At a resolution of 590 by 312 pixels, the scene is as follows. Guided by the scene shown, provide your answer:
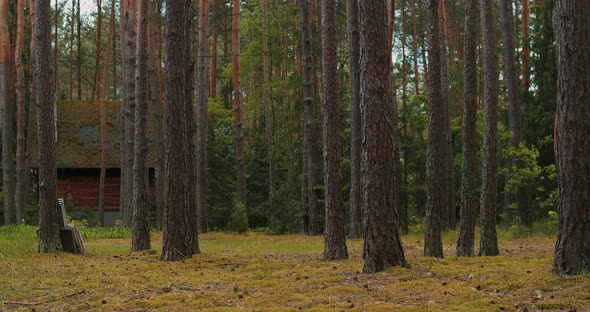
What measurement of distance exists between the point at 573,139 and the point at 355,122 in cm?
1434

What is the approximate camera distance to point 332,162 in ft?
43.5

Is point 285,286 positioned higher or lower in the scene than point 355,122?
lower

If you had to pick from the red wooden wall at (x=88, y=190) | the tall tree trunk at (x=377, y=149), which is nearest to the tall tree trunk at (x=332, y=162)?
the tall tree trunk at (x=377, y=149)

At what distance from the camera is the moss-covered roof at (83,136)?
37.5 metres

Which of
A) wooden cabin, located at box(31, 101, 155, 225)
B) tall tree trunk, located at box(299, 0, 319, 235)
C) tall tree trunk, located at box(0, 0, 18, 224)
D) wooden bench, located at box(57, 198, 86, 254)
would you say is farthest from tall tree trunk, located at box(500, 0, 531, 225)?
wooden cabin, located at box(31, 101, 155, 225)

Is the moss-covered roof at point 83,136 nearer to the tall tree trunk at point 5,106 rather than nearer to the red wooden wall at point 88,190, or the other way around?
the red wooden wall at point 88,190

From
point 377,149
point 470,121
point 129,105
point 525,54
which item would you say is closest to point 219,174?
point 129,105

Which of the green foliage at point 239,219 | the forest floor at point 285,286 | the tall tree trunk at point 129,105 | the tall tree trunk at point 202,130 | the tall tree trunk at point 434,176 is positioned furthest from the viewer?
the green foliage at point 239,219

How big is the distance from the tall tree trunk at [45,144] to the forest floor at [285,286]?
4.71ft

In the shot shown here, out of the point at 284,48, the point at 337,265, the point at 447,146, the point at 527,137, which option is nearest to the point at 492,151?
the point at 337,265

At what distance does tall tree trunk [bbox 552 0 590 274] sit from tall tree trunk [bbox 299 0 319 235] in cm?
1343

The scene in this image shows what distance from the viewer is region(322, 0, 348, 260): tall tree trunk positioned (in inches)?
519

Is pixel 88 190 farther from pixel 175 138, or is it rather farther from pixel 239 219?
pixel 175 138

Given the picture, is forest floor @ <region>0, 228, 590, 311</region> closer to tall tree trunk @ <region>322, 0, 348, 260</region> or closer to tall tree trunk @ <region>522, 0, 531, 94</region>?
tall tree trunk @ <region>322, 0, 348, 260</region>
